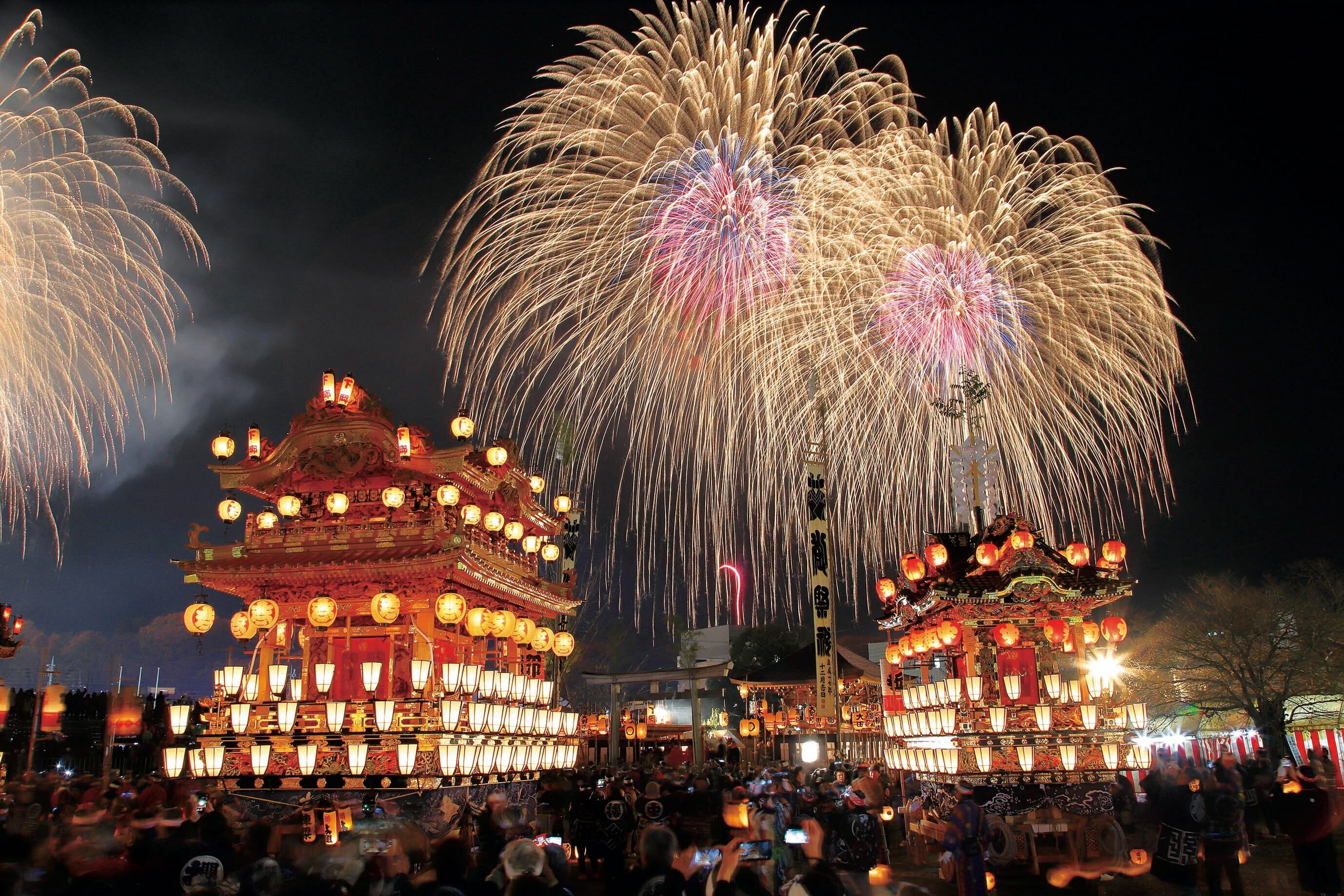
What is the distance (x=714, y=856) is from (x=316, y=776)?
31.5 ft

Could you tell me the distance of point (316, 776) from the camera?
1394 centimetres

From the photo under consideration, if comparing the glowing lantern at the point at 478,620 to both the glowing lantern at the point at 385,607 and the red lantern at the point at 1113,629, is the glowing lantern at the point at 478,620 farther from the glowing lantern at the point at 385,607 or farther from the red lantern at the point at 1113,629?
the red lantern at the point at 1113,629

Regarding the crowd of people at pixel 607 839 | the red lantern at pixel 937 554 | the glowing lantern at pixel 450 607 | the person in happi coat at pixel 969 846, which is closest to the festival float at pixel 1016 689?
the red lantern at pixel 937 554

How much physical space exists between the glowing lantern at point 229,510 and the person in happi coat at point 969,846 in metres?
14.5

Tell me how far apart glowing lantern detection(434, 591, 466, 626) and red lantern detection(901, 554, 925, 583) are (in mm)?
9006

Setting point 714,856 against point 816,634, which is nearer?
point 714,856

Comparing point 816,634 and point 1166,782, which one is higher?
point 816,634

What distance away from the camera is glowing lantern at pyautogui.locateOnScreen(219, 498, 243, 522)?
17.7 metres

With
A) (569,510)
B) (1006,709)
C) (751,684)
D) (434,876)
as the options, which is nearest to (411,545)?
(569,510)

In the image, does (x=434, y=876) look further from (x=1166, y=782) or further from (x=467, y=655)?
(x=467, y=655)

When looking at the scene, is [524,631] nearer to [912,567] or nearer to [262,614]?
[262,614]

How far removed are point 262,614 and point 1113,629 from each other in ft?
50.8

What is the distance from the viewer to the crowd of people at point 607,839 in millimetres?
5262

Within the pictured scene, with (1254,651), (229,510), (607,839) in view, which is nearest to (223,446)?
(229,510)
